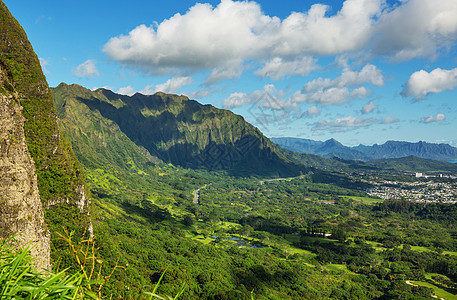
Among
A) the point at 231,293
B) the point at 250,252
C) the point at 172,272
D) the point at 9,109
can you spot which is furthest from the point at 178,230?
the point at 9,109

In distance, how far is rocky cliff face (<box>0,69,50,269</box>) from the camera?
14.2m

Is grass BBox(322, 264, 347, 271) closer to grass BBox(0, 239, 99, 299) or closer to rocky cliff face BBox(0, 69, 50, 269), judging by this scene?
rocky cliff face BBox(0, 69, 50, 269)

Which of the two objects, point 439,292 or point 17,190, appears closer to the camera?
point 17,190

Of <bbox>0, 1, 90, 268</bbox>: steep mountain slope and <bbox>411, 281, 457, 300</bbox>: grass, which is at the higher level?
<bbox>0, 1, 90, 268</bbox>: steep mountain slope

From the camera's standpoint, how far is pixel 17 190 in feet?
49.0

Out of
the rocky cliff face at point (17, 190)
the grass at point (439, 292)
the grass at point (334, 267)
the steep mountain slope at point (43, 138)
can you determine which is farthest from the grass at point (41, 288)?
the grass at point (334, 267)

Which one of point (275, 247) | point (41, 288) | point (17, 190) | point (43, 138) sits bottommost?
point (275, 247)

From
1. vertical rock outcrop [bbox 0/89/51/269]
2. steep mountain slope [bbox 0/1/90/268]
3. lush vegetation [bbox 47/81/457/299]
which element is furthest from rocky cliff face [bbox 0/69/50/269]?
steep mountain slope [bbox 0/1/90/268]

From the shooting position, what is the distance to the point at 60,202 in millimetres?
65688

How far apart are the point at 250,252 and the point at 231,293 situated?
48322 mm

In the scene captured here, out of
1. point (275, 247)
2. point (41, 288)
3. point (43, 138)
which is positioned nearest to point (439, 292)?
point (275, 247)

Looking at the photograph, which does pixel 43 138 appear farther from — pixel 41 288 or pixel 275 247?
pixel 275 247

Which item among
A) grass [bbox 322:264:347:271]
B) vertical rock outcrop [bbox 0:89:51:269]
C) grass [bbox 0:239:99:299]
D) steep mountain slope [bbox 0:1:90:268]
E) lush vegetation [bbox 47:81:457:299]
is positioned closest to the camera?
grass [bbox 0:239:99:299]

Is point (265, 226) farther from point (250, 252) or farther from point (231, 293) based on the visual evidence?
point (231, 293)
